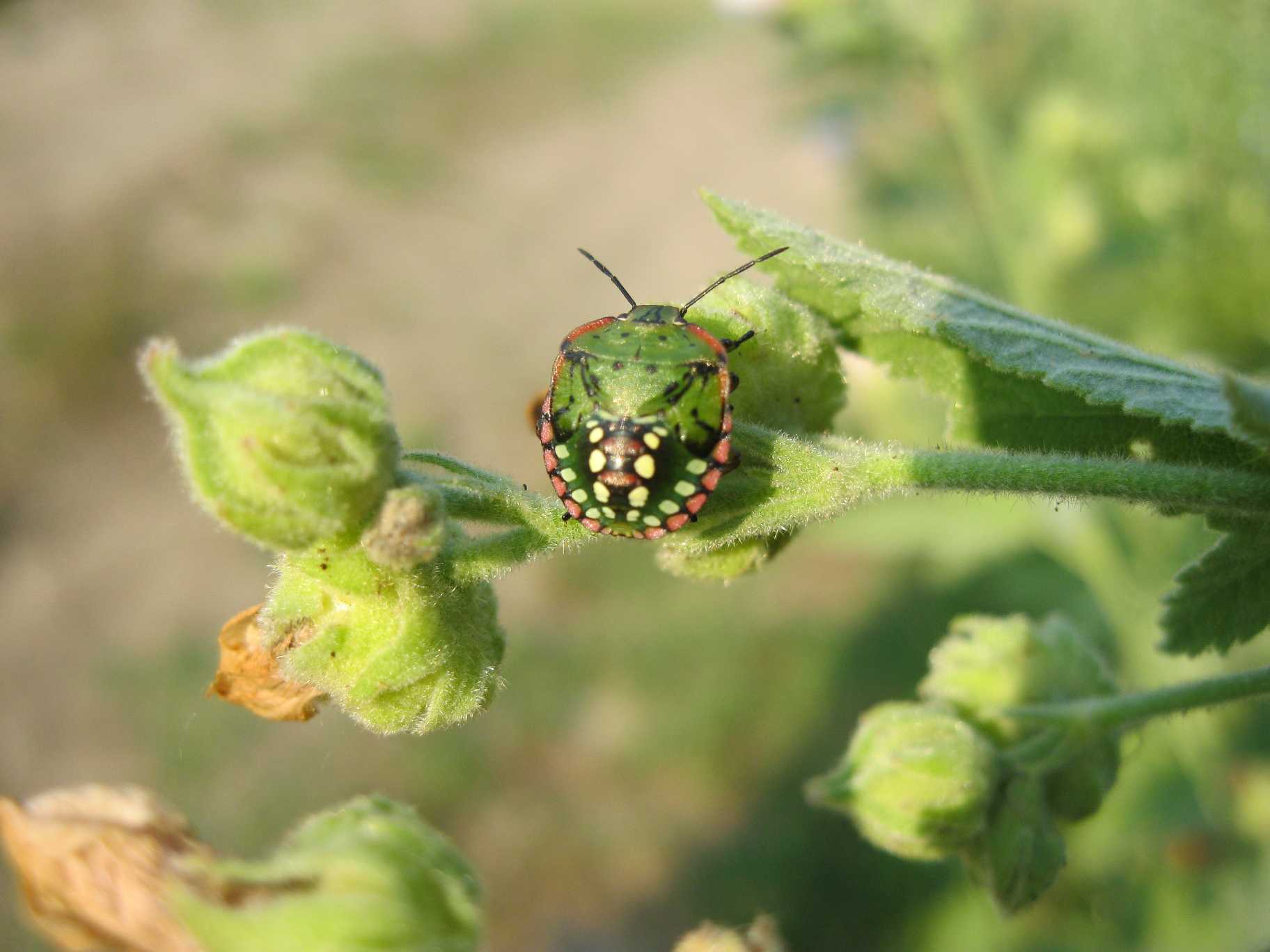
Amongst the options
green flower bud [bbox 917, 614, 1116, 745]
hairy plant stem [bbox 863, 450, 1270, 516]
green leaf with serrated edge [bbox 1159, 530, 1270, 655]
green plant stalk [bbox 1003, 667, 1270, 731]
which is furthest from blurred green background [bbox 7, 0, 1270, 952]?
green flower bud [bbox 917, 614, 1116, 745]

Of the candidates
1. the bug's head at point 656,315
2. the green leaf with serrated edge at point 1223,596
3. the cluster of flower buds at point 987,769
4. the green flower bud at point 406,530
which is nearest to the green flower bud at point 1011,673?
the cluster of flower buds at point 987,769

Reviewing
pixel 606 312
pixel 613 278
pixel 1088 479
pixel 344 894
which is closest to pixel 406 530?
pixel 344 894

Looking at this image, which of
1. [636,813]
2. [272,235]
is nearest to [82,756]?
[636,813]

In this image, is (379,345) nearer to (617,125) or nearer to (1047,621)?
(617,125)

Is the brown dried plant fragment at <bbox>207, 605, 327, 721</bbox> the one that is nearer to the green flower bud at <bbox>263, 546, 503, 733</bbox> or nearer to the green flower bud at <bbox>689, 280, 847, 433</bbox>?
the green flower bud at <bbox>263, 546, 503, 733</bbox>

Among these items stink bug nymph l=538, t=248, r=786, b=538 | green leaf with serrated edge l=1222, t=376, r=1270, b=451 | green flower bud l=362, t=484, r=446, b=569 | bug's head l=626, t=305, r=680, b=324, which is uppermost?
bug's head l=626, t=305, r=680, b=324
